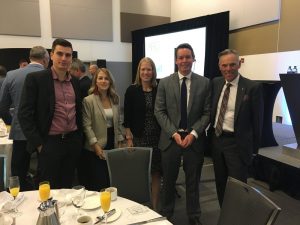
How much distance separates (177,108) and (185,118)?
0.38 ft

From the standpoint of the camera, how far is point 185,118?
8.12ft

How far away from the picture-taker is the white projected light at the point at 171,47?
5133 millimetres

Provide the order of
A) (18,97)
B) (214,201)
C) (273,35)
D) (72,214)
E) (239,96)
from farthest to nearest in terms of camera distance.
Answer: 1. (273,35)
2. (214,201)
3. (18,97)
4. (239,96)
5. (72,214)

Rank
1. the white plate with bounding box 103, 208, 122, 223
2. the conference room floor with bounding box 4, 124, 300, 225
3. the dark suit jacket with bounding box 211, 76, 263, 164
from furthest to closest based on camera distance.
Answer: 1. the conference room floor with bounding box 4, 124, 300, 225
2. the dark suit jacket with bounding box 211, 76, 263, 164
3. the white plate with bounding box 103, 208, 122, 223

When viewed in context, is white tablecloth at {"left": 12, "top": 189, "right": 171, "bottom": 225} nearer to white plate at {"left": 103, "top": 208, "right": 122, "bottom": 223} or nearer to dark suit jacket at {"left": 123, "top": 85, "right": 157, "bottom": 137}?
white plate at {"left": 103, "top": 208, "right": 122, "bottom": 223}

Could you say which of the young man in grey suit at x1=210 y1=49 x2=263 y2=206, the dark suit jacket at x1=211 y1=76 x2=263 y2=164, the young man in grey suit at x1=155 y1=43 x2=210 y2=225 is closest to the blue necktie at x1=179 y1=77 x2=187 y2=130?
the young man in grey suit at x1=155 y1=43 x2=210 y2=225

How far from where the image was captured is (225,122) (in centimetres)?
243

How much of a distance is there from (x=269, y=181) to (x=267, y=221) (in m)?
2.66

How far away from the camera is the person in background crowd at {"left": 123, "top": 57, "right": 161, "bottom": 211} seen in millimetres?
2607

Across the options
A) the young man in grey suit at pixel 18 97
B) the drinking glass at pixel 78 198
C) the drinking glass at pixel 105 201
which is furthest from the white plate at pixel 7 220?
the young man in grey suit at pixel 18 97

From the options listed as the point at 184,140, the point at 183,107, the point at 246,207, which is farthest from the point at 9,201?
the point at 183,107

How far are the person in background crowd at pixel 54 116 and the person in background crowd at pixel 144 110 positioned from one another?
52 cm

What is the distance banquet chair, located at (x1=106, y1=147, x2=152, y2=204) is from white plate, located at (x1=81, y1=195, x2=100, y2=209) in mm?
531

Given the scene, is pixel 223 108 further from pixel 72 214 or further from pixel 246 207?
pixel 72 214
